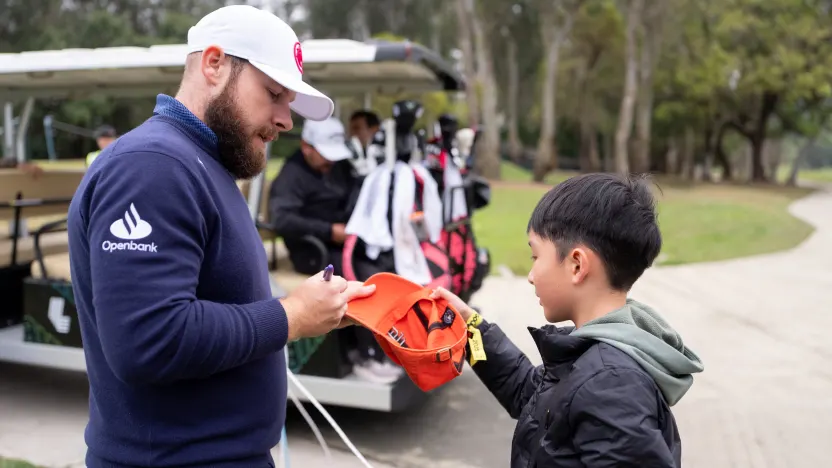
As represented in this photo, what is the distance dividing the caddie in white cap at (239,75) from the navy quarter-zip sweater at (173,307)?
0.05 metres

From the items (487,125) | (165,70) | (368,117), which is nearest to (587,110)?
(487,125)

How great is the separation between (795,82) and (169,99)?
33150mm

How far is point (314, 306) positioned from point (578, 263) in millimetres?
644

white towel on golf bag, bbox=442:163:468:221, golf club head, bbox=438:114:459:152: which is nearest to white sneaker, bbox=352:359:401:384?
white towel on golf bag, bbox=442:163:468:221

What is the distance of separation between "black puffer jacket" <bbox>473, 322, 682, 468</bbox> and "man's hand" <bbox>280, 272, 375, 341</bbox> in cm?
51

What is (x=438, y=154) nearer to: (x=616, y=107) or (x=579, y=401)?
(x=579, y=401)

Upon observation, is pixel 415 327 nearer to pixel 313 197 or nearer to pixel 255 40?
pixel 255 40

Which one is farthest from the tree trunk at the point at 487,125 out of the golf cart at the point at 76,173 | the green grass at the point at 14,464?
the green grass at the point at 14,464

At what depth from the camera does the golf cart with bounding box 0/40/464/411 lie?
4.48m

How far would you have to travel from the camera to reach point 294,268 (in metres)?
5.50

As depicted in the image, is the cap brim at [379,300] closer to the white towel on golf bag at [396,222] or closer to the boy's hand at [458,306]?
the boy's hand at [458,306]

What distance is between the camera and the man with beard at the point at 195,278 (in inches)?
59.0

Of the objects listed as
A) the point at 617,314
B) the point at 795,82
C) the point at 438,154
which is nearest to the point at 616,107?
the point at 795,82

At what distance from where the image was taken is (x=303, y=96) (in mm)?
2166
